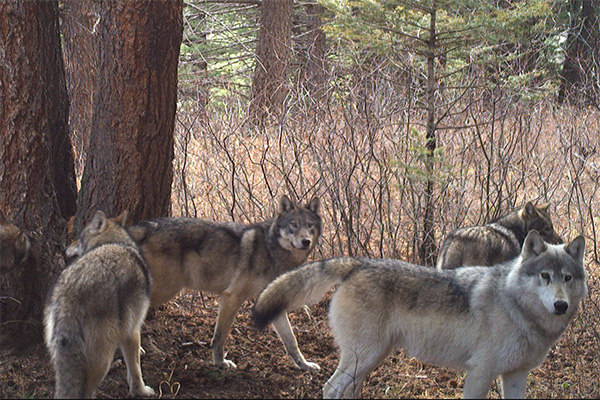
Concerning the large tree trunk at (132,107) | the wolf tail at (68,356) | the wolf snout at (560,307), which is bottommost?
the wolf tail at (68,356)

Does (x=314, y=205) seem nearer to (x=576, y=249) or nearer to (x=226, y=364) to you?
(x=226, y=364)

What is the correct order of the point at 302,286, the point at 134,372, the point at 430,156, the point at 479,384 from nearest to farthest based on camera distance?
the point at 479,384 < the point at 302,286 < the point at 134,372 < the point at 430,156

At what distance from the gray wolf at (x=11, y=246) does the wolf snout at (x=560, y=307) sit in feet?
15.9

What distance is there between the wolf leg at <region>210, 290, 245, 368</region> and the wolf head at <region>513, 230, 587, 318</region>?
294 cm

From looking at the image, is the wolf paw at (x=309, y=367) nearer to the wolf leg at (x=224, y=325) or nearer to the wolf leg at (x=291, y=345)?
the wolf leg at (x=291, y=345)

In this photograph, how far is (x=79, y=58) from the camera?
1320cm

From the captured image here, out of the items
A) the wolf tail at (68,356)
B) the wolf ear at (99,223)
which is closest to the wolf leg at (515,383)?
the wolf tail at (68,356)

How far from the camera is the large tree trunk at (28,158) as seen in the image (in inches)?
259

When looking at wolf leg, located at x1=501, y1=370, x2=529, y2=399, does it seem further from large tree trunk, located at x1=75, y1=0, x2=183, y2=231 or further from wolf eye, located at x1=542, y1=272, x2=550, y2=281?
large tree trunk, located at x1=75, y1=0, x2=183, y2=231

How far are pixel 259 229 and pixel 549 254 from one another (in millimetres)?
3191

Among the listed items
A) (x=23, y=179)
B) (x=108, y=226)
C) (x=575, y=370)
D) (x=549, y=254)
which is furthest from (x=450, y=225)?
(x=23, y=179)

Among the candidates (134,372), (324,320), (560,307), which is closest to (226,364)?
(134,372)

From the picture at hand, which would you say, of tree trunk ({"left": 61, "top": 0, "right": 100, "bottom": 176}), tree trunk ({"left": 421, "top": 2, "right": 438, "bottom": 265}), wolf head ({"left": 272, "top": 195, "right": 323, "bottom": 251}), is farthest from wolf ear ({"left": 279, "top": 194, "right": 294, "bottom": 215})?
tree trunk ({"left": 61, "top": 0, "right": 100, "bottom": 176})

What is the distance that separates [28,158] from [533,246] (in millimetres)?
4856
